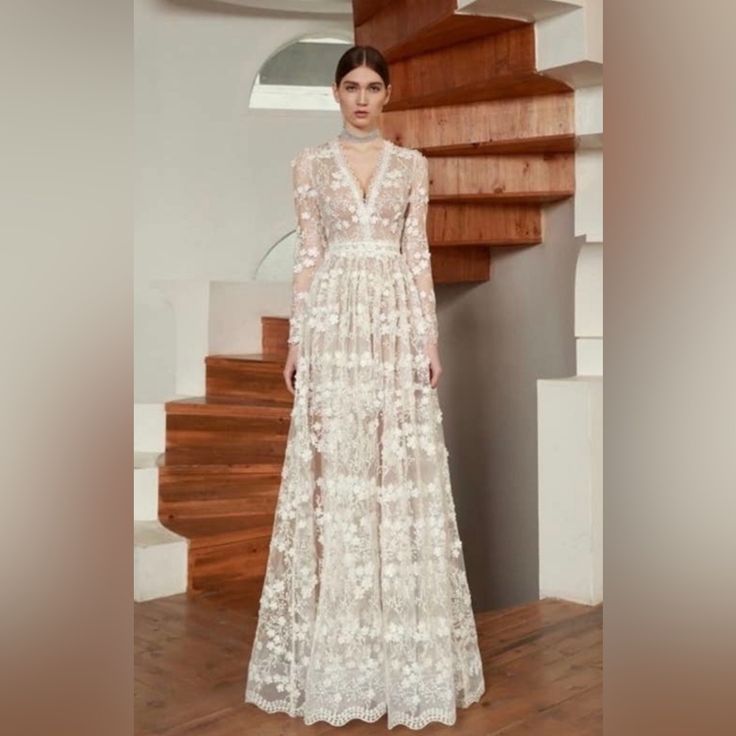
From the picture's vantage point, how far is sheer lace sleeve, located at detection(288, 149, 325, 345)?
2.57 m

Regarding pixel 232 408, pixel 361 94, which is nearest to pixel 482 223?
pixel 232 408

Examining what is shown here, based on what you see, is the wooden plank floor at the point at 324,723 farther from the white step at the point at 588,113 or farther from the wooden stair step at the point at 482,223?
the white step at the point at 588,113

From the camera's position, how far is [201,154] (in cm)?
673

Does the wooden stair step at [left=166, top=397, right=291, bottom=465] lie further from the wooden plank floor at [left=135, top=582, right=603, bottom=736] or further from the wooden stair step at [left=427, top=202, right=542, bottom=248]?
the wooden stair step at [left=427, top=202, right=542, bottom=248]

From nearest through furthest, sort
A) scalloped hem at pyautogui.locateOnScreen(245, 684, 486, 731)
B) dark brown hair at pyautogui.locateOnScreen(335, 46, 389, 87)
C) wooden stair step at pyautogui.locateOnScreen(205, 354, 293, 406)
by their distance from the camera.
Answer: scalloped hem at pyautogui.locateOnScreen(245, 684, 486, 731) < dark brown hair at pyautogui.locateOnScreen(335, 46, 389, 87) < wooden stair step at pyautogui.locateOnScreen(205, 354, 293, 406)

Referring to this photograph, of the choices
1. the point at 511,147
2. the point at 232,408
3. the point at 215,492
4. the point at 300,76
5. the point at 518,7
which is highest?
the point at 300,76

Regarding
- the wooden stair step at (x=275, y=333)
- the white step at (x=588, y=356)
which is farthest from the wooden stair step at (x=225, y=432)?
the white step at (x=588, y=356)

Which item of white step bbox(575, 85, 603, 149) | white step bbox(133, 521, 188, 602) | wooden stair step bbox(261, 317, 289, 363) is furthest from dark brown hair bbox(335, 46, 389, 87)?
wooden stair step bbox(261, 317, 289, 363)

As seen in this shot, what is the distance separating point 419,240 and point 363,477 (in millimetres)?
648

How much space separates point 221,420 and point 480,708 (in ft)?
7.37

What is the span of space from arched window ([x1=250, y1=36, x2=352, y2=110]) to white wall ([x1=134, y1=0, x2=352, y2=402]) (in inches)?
27.7

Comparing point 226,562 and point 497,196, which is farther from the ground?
point 497,196

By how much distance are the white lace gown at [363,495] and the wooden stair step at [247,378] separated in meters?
1.95

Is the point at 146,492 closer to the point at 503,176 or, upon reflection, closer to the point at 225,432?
the point at 225,432
